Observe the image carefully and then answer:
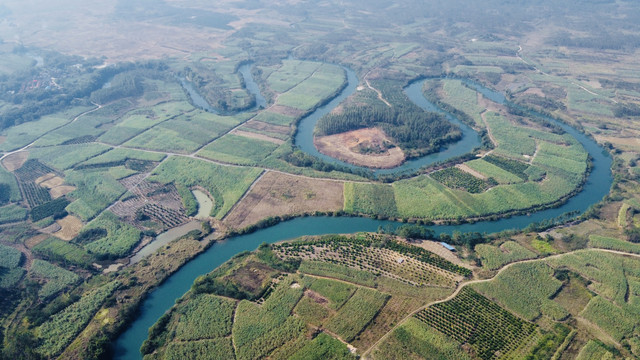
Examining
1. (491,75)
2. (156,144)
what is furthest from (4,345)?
(491,75)

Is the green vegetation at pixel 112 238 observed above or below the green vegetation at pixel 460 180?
below

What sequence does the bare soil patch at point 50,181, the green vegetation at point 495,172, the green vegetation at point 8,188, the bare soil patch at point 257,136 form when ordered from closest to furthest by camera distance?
the green vegetation at point 8,188 < the green vegetation at point 495,172 < the bare soil patch at point 50,181 < the bare soil patch at point 257,136

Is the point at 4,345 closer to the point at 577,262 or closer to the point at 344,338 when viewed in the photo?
the point at 344,338

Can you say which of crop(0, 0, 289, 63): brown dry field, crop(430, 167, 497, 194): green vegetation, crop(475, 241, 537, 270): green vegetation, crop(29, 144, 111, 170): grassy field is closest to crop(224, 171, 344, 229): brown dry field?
crop(430, 167, 497, 194): green vegetation

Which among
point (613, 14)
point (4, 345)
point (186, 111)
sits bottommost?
point (4, 345)

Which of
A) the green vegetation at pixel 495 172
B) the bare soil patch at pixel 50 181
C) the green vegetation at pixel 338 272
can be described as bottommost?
the green vegetation at pixel 338 272

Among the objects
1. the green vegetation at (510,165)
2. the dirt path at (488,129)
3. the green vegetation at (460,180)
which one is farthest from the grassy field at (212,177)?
the dirt path at (488,129)

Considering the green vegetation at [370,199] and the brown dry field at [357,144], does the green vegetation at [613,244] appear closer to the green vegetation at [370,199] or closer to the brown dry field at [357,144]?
the green vegetation at [370,199]

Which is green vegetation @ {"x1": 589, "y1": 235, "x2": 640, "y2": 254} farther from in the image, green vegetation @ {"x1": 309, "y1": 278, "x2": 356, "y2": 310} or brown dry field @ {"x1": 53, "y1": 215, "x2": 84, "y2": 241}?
brown dry field @ {"x1": 53, "y1": 215, "x2": 84, "y2": 241}

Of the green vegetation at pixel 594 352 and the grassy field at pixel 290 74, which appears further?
the grassy field at pixel 290 74
